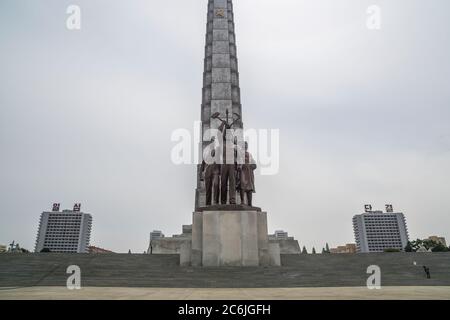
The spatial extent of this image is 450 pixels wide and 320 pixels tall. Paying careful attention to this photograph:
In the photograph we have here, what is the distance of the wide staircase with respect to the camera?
744cm

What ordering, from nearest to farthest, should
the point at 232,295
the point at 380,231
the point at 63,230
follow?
the point at 232,295 < the point at 63,230 < the point at 380,231

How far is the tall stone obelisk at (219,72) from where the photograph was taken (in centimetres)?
2303

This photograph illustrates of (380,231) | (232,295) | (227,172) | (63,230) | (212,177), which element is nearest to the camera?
(232,295)

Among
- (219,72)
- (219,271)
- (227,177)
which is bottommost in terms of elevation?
(219,271)

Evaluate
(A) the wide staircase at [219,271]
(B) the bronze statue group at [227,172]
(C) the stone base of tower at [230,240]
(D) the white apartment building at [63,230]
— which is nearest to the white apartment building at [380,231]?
(D) the white apartment building at [63,230]

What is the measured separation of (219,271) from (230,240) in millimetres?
1423

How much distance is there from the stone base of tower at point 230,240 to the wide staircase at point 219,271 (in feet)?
2.08

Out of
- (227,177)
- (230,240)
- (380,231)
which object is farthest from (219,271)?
(380,231)

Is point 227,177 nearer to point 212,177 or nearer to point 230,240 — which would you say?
point 212,177

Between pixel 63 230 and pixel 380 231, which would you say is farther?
pixel 380 231

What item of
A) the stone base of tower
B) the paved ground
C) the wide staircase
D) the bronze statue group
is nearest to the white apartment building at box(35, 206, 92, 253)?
Answer: the wide staircase

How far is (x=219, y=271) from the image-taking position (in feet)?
30.3
